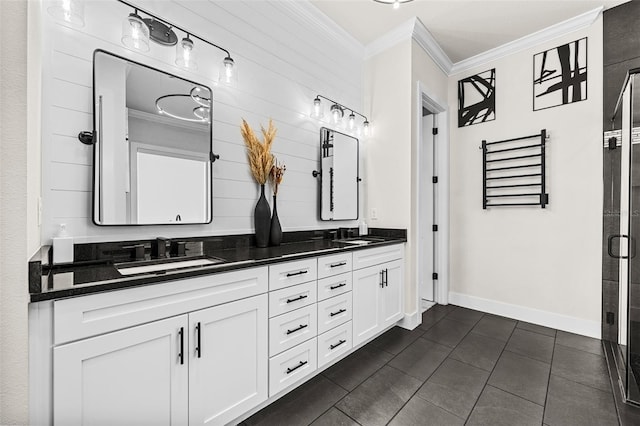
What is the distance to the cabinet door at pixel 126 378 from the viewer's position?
980 millimetres

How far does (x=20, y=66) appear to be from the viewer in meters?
0.87

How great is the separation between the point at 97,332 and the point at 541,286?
3.74m

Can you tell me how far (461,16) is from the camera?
8.86ft

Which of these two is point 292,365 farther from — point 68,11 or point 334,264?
point 68,11

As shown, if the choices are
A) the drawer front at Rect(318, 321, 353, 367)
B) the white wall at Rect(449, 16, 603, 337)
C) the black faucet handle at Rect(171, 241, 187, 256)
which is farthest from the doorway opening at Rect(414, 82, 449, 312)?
the black faucet handle at Rect(171, 241, 187, 256)

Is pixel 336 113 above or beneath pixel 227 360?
above

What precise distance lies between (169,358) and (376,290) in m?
1.69

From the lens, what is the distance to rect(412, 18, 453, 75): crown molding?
2.85m

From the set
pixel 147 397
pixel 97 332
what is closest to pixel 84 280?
pixel 97 332

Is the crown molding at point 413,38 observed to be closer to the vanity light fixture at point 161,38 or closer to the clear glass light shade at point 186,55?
the vanity light fixture at point 161,38

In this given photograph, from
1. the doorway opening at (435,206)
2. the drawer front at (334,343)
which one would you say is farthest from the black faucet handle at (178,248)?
the doorway opening at (435,206)

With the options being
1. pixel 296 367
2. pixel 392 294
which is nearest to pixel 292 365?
pixel 296 367

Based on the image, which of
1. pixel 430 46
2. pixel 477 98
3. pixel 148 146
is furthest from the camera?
pixel 477 98

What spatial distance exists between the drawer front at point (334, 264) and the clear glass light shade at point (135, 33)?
1703 mm
